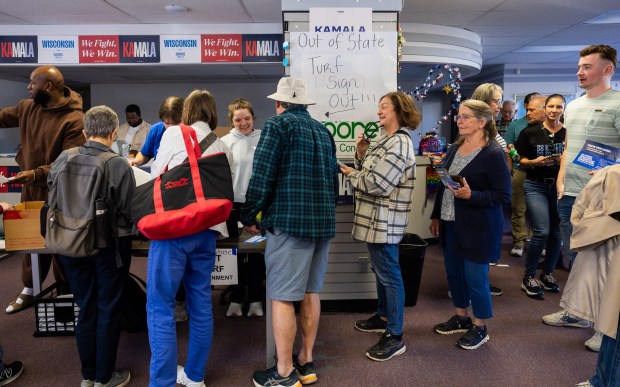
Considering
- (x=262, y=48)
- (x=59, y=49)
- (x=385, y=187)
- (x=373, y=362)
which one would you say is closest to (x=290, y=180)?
(x=385, y=187)

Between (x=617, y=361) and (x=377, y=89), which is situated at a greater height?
(x=377, y=89)

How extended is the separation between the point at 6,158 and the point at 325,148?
472 cm

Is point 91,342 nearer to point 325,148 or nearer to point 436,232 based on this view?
point 325,148

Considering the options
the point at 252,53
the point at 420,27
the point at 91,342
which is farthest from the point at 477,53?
the point at 91,342

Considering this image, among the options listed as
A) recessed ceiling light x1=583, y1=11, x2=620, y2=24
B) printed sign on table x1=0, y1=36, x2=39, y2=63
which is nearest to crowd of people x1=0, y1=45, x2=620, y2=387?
printed sign on table x1=0, y1=36, x2=39, y2=63

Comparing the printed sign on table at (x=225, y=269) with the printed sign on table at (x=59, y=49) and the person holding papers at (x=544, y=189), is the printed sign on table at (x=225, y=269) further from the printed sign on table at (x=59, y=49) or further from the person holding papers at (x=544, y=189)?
the printed sign on table at (x=59, y=49)

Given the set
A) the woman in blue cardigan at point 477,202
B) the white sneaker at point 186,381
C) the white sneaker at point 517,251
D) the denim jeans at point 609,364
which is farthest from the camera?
the white sneaker at point 517,251

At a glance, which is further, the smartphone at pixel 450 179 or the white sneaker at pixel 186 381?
the smartphone at pixel 450 179

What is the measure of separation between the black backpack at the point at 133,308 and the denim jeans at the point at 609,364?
8.01 feet

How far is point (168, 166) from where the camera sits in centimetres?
196

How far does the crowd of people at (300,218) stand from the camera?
1.95 metres

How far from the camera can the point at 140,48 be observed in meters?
5.47

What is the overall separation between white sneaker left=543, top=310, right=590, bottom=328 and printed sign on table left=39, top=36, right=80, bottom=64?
5.64m

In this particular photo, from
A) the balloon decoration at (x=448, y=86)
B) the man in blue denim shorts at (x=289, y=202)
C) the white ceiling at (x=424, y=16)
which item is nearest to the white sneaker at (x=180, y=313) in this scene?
the man in blue denim shorts at (x=289, y=202)
